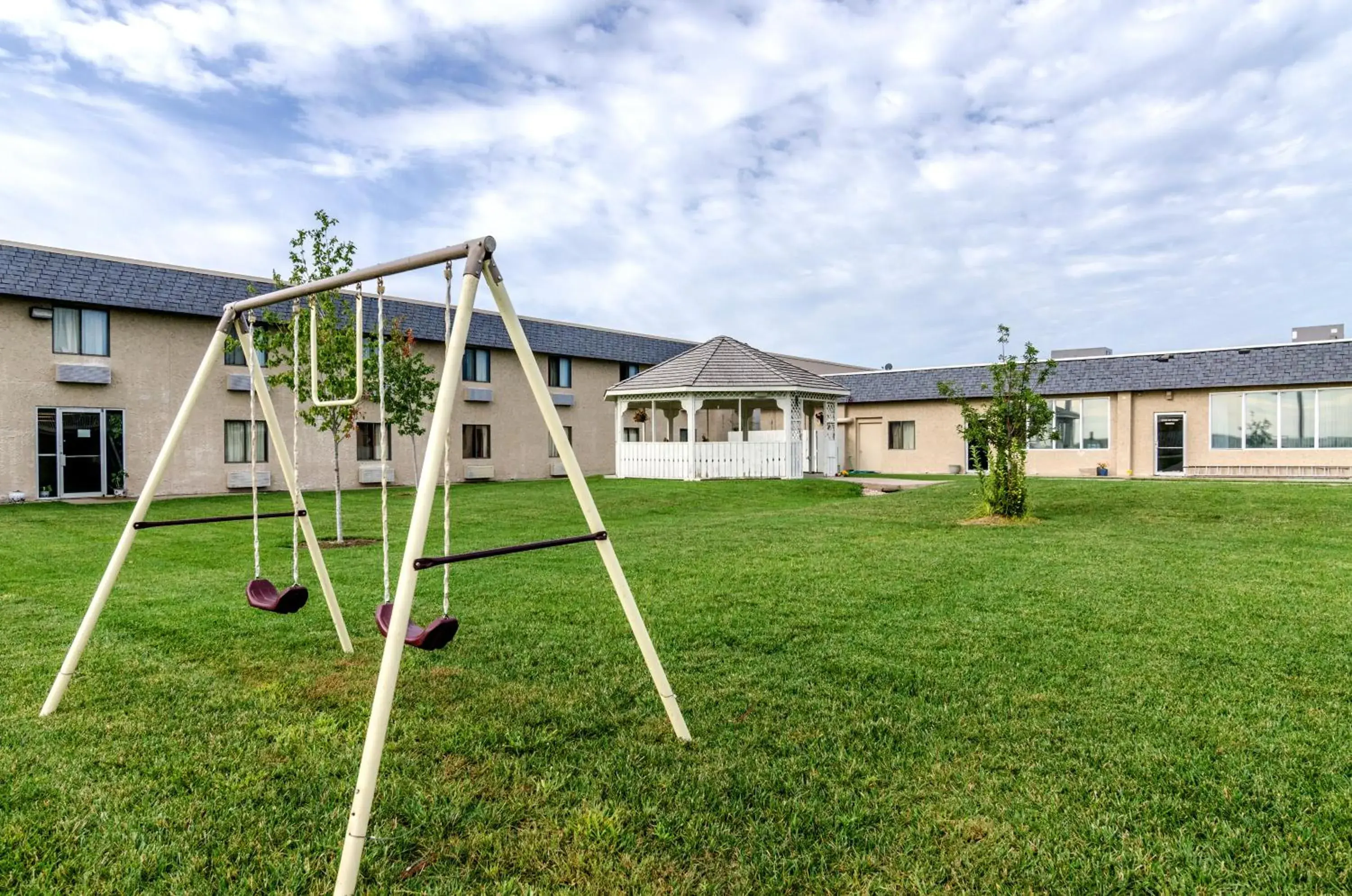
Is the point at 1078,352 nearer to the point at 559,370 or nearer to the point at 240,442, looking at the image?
the point at 559,370

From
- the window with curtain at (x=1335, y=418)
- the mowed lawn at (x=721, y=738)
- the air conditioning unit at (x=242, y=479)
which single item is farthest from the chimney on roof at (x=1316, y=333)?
the air conditioning unit at (x=242, y=479)

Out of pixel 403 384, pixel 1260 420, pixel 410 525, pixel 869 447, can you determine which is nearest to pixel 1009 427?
pixel 410 525

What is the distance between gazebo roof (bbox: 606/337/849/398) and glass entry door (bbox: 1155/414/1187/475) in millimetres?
10142

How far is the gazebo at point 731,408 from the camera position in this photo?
860 inches

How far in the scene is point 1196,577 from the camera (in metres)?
6.83

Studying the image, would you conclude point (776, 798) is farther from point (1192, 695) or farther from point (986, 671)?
point (1192, 695)

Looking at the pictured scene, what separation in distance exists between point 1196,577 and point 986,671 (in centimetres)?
405

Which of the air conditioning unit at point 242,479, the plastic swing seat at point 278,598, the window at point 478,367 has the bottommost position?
the plastic swing seat at point 278,598

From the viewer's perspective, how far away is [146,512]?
4105 millimetres

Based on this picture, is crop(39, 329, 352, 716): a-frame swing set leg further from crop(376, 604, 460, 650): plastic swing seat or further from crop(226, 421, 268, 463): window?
crop(226, 421, 268, 463): window

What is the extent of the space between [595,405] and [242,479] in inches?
497

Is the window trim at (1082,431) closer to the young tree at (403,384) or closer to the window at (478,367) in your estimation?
the window at (478,367)

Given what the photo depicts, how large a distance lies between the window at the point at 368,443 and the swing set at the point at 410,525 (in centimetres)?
1910

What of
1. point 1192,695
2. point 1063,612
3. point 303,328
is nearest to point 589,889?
point 1192,695
